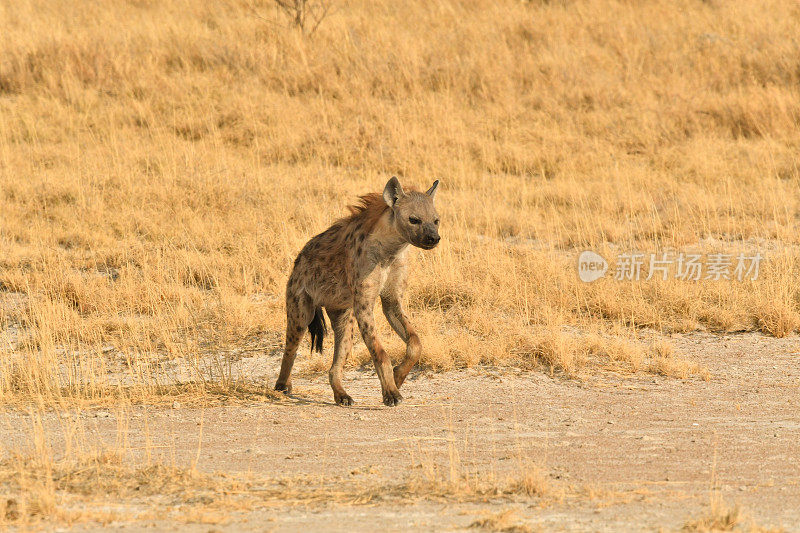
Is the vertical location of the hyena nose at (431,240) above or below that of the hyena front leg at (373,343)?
above

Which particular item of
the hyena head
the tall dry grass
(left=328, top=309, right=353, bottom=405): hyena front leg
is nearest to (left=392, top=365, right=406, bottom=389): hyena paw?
(left=328, top=309, right=353, bottom=405): hyena front leg


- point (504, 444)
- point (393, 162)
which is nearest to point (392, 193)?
point (504, 444)

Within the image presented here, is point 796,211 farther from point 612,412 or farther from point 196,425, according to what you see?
point 196,425

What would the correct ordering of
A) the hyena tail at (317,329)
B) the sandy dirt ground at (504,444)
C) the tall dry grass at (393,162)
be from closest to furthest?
the sandy dirt ground at (504,444) < the hyena tail at (317,329) < the tall dry grass at (393,162)

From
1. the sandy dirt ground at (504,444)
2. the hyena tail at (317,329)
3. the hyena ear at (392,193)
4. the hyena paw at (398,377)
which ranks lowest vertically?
the sandy dirt ground at (504,444)

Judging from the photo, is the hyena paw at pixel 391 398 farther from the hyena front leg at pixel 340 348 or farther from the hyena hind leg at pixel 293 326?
the hyena hind leg at pixel 293 326

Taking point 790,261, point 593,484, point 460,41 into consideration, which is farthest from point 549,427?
point 460,41

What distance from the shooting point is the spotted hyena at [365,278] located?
6594mm

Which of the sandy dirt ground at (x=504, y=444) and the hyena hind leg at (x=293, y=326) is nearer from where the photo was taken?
the sandy dirt ground at (x=504, y=444)

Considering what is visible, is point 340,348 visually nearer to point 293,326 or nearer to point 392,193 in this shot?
point 293,326

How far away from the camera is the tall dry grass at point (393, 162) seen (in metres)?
8.89

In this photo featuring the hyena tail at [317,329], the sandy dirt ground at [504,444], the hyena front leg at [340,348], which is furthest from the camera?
the hyena tail at [317,329]

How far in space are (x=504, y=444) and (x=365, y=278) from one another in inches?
Result: 54.5

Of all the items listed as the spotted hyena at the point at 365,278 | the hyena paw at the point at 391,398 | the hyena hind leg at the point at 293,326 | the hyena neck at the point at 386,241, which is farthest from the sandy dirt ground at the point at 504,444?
the hyena neck at the point at 386,241
